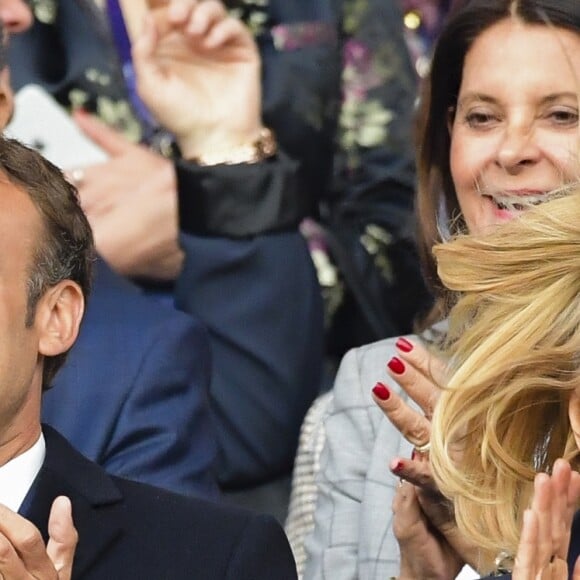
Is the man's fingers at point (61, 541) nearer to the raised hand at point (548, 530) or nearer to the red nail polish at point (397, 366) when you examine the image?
the raised hand at point (548, 530)

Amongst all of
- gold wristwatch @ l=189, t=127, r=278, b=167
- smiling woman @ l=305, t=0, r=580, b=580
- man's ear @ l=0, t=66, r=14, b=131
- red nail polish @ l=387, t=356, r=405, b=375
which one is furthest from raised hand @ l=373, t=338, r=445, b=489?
gold wristwatch @ l=189, t=127, r=278, b=167

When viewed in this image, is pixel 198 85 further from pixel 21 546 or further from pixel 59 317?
pixel 21 546

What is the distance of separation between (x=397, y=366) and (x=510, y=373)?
0.58 feet

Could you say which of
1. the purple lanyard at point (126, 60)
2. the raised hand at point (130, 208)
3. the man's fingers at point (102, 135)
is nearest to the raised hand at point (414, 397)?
the raised hand at point (130, 208)

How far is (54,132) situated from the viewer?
401 cm

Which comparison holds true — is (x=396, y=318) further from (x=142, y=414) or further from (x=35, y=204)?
(x=35, y=204)

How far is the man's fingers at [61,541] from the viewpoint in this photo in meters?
2.32

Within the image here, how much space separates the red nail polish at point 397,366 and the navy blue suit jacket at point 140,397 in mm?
548

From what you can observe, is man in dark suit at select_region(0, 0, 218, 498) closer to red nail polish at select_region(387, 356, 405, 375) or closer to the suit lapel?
the suit lapel

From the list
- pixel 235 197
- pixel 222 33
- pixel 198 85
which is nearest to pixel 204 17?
pixel 222 33

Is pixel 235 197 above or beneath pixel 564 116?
beneath

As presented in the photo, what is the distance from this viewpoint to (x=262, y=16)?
4.27 m

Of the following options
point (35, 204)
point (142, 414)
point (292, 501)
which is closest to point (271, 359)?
point (292, 501)

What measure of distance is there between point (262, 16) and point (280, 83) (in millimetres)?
174
